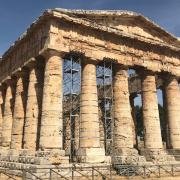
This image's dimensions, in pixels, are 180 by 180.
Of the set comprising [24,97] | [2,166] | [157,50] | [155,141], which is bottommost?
[2,166]

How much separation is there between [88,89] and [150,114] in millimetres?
5386

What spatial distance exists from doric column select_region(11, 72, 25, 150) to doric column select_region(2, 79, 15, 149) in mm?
2451

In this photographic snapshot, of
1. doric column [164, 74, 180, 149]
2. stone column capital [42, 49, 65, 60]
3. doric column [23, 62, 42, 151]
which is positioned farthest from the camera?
doric column [164, 74, 180, 149]

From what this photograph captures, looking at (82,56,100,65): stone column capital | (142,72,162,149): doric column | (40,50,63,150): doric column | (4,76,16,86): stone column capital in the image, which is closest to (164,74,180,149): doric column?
(142,72,162,149): doric column

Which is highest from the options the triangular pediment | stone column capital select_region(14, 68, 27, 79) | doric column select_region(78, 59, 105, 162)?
the triangular pediment

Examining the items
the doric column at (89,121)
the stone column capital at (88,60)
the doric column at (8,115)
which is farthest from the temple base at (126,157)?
the doric column at (8,115)

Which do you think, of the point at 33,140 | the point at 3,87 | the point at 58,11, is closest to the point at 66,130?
the point at 3,87

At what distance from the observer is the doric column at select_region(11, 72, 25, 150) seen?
19.9 metres

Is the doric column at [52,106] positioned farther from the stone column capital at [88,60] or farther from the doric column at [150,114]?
the doric column at [150,114]

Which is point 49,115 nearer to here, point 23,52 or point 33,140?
point 33,140

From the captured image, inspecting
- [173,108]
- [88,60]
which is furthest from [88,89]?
[173,108]

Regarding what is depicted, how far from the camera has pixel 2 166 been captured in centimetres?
1744

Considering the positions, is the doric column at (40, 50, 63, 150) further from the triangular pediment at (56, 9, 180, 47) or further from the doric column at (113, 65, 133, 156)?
the doric column at (113, 65, 133, 156)

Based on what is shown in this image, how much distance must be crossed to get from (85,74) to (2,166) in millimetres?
7800
